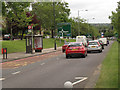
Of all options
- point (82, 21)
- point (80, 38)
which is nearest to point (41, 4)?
point (80, 38)

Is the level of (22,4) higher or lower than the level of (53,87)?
higher

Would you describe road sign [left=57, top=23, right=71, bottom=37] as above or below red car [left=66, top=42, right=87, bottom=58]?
above

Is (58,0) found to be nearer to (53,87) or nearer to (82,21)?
(82,21)

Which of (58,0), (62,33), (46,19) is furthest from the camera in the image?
(58,0)

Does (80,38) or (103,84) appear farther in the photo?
(80,38)

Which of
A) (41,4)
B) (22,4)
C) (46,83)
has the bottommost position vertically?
(46,83)

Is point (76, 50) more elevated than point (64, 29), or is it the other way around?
point (64, 29)

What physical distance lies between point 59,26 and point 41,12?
356 inches

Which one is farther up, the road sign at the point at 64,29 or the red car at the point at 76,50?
the road sign at the point at 64,29

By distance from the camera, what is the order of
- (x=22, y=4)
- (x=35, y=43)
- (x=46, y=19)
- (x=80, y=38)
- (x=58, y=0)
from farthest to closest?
(x=58, y=0) → (x=46, y=19) → (x=80, y=38) → (x=35, y=43) → (x=22, y=4)

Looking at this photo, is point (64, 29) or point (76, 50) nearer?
point (76, 50)

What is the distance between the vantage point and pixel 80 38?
4788 centimetres

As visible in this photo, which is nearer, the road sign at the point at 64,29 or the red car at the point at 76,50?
the red car at the point at 76,50

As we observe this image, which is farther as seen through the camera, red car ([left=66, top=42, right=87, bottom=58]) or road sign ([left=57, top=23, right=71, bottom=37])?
road sign ([left=57, top=23, right=71, bottom=37])
